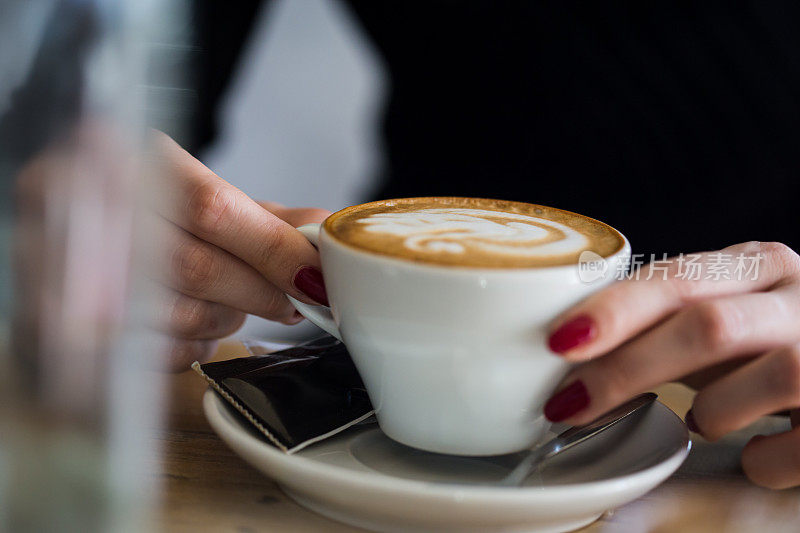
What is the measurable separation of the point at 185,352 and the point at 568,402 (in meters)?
0.39

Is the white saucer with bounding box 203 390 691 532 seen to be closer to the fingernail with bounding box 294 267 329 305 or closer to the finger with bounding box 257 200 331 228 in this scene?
the fingernail with bounding box 294 267 329 305

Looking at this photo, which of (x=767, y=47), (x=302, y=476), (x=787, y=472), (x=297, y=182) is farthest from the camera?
(x=297, y=182)

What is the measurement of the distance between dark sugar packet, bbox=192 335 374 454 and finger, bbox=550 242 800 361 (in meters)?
0.16

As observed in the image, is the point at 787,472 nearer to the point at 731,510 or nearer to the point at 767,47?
the point at 731,510

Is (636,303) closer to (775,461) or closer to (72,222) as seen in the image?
(775,461)

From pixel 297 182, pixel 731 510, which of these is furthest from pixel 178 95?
pixel 297 182

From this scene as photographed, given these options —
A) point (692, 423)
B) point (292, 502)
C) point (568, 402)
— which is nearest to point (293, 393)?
point (292, 502)

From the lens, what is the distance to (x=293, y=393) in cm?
48

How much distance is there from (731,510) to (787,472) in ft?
0.19

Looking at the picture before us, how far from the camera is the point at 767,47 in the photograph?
112 centimetres

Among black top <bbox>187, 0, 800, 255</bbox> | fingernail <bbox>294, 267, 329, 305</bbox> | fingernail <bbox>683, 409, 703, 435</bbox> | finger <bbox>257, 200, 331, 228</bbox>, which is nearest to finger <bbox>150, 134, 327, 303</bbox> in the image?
fingernail <bbox>294, 267, 329, 305</bbox>

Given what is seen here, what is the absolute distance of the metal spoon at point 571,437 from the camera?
1.50ft

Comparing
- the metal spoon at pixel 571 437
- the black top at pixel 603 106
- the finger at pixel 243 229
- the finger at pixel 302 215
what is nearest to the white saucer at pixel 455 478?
the metal spoon at pixel 571 437

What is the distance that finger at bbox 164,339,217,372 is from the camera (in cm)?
66
